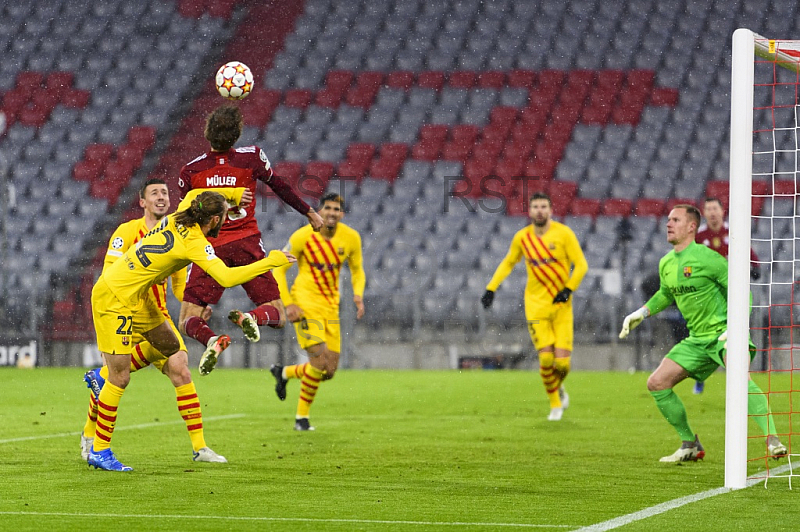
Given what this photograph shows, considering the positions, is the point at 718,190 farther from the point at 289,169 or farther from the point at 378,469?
the point at 378,469

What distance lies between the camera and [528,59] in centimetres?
2191

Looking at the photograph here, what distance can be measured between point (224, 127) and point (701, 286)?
3.14 meters

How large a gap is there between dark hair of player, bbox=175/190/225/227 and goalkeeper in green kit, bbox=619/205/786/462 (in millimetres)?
2602

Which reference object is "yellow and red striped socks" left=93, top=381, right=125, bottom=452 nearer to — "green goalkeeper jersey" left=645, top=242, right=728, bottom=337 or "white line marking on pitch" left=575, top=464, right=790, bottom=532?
"white line marking on pitch" left=575, top=464, right=790, bottom=532

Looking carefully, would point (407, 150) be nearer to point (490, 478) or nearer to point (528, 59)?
point (528, 59)

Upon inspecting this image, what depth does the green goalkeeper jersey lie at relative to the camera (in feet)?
23.7

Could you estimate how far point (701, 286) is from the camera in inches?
287

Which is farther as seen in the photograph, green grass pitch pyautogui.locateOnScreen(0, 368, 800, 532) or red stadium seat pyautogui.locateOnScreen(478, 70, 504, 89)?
red stadium seat pyautogui.locateOnScreen(478, 70, 504, 89)

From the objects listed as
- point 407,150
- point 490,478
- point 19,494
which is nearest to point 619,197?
point 407,150

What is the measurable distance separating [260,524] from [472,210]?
15479 mm

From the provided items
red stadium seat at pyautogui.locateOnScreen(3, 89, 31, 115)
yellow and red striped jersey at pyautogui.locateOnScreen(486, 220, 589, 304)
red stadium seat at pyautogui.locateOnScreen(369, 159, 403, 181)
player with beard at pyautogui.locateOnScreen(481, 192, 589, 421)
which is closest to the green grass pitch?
player with beard at pyautogui.locateOnScreen(481, 192, 589, 421)

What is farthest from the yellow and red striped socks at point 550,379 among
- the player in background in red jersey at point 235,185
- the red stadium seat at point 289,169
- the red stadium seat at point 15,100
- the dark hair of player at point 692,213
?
the red stadium seat at point 15,100

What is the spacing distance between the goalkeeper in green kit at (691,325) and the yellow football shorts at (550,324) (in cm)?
341

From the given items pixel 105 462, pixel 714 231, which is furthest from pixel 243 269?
pixel 714 231
